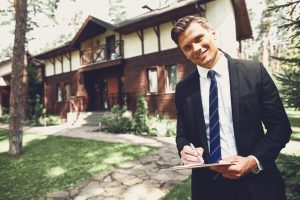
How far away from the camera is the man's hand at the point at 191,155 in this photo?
1.90 meters

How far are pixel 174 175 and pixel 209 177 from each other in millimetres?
4551

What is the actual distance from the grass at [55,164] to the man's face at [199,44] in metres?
5.21

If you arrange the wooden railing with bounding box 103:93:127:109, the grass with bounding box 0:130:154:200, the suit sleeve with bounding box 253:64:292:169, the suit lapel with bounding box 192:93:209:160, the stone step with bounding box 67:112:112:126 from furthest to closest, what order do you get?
1. the wooden railing with bounding box 103:93:127:109
2. the stone step with bounding box 67:112:112:126
3. the grass with bounding box 0:130:154:200
4. the suit lapel with bounding box 192:93:209:160
5. the suit sleeve with bounding box 253:64:292:169

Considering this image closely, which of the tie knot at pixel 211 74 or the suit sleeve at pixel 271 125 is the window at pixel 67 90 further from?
the suit sleeve at pixel 271 125

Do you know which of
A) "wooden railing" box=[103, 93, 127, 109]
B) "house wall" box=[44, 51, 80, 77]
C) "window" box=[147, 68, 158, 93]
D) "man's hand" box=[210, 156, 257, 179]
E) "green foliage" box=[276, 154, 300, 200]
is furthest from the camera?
"house wall" box=[44, 51, 80, 77]

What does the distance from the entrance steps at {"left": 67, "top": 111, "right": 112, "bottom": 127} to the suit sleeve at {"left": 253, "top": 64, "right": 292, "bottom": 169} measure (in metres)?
17.4

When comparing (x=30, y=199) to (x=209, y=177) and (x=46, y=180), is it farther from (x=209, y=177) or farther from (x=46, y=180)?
(x=209, y=177)

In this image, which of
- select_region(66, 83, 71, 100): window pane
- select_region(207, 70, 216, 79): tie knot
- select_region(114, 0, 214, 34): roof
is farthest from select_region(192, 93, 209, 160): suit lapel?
select_region(66, 83, 71, 100): window pane

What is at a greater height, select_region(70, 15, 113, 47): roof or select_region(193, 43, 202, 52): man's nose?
select_region(70, 15, 113, 47): roof

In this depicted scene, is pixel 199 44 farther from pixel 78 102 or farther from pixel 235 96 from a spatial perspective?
pixel 78 102

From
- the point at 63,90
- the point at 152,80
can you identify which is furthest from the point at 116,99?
the point at 63,90

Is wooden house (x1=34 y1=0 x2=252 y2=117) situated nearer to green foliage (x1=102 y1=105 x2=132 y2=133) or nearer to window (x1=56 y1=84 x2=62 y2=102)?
window (x1=56 y1=84 x2=62 y2=102)

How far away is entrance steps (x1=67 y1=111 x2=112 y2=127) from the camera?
62.7 feet

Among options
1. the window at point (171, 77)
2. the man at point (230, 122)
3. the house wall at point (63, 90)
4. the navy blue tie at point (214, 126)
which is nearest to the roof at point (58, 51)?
the house wall at point (63, 90)
